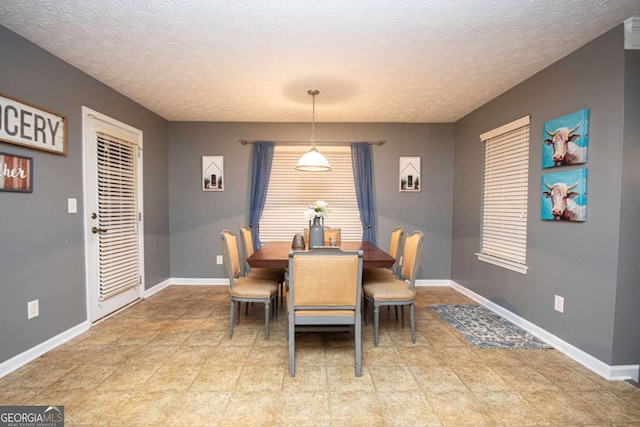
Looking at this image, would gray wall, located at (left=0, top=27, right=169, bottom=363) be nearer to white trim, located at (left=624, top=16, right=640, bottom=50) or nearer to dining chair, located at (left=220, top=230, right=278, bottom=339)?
dining chair, located at (left=220, top=230, right=278, bottom=339)

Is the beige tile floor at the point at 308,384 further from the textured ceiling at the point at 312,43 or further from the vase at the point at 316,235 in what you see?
the textured ceiling at the point at 312,43

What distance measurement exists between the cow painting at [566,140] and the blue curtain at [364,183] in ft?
7.35

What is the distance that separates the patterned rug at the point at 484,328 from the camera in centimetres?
259

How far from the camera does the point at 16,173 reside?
218cm

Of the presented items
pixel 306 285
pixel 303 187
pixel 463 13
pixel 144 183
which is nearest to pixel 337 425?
pixel 306 285

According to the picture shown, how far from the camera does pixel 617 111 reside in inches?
80.0

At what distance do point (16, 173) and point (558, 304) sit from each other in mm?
4515

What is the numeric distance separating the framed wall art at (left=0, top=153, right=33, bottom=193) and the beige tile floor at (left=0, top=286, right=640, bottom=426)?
4.44 feet

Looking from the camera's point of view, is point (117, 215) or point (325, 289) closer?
point (325, 289)

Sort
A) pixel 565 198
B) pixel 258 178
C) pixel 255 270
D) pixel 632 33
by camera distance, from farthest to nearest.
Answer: pixel 258 178 → pixel 255 270 → pixel 565 198 → pixel 632 33

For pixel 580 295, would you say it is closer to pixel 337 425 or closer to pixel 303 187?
pixel 337 425

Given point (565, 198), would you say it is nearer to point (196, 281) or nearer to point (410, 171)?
point (410, 171)

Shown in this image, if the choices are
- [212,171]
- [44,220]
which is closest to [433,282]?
[212,171]

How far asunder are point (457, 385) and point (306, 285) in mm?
1242
